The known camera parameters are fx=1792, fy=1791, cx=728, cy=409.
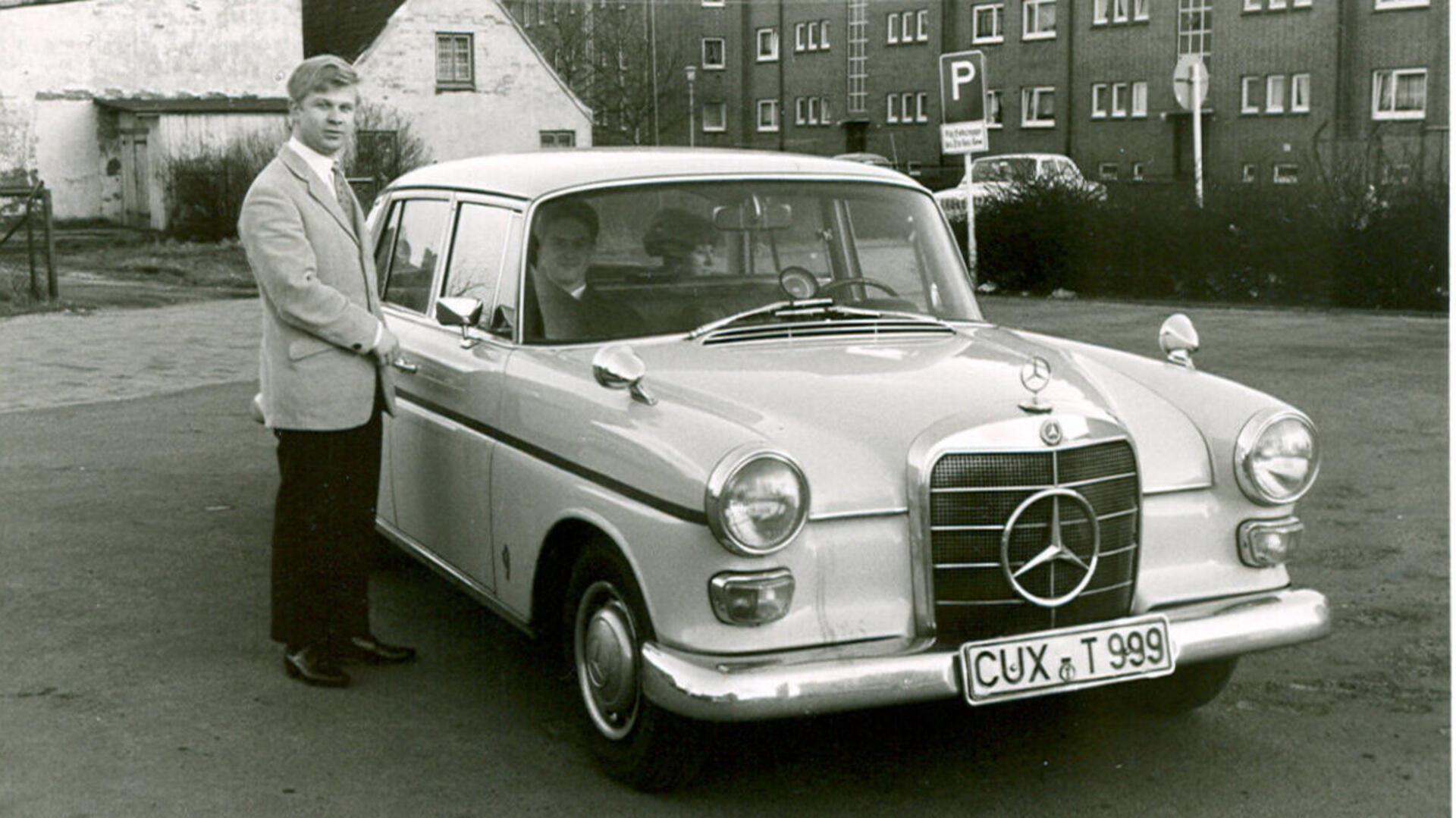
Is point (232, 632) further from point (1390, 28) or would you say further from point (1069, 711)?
point (1390, 28)

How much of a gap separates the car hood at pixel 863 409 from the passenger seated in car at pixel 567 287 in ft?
0.49

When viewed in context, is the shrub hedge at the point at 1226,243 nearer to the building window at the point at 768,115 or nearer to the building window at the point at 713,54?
the building window at the point at 768,115

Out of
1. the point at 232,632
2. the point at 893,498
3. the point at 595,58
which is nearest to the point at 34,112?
the point at 595,58

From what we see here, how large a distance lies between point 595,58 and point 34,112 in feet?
95.7

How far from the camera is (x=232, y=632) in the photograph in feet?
21.1

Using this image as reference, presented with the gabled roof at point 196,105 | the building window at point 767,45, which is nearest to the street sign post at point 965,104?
the gabled roof at point 196,105

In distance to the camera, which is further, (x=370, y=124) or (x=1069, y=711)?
(x=370, y=124)

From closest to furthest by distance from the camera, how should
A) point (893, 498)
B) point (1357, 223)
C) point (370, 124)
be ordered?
point (893, 498), point (1357, 223), point (370, 124)

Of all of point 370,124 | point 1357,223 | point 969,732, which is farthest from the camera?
point 370,124

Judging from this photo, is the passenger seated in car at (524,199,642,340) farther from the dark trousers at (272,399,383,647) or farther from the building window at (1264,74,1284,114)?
the building window at (1264,74,1284,114)

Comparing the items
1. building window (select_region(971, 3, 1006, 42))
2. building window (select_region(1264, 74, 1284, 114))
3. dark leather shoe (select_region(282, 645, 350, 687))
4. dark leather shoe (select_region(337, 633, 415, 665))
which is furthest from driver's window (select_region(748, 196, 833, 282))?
building window (select_region(971, 3, 1006, 42))

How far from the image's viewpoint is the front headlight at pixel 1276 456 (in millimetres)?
4762

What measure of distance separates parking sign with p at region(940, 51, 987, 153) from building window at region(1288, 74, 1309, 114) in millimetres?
29233

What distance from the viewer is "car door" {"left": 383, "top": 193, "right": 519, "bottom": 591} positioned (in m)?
5.54
